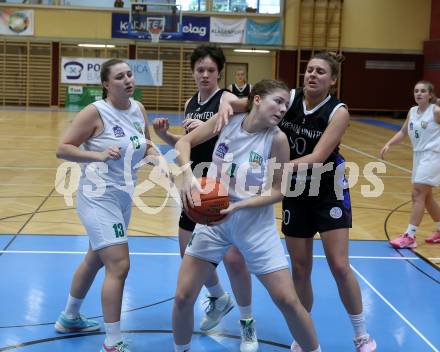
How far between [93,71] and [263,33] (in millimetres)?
7427

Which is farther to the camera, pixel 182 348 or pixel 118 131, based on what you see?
pixel 118 131

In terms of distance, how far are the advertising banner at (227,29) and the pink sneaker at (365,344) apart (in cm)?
2317

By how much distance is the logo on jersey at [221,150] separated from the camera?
350cm

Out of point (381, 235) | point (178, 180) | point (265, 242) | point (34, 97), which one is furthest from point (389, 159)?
point (34, 97)

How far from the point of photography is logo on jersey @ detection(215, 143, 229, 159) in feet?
11.5

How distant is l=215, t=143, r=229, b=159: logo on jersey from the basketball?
22 centimetres

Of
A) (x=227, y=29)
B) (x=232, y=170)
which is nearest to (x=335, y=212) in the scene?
(x=232, y=170)

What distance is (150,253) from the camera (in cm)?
621

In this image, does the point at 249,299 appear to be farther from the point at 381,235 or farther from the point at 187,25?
the point at 187,25

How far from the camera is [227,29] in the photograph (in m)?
26.1

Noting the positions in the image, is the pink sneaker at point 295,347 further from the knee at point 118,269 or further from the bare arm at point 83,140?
the bare arm at point 83,140

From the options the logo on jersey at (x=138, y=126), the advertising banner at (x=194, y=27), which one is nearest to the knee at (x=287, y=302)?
the logo on jersey at (x=138, y=126)

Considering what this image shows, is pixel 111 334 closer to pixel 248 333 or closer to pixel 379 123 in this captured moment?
pixel 248 333

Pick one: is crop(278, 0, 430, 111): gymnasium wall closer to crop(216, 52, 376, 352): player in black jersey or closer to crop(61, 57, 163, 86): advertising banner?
crop(61, 57, 163, 86): advertising banner
